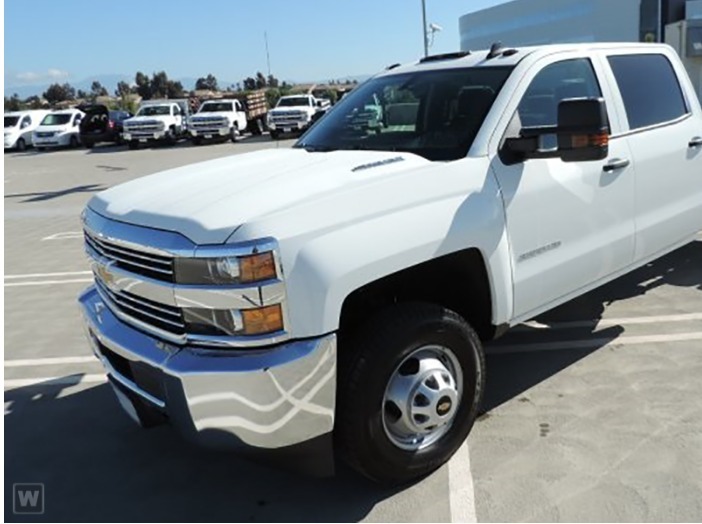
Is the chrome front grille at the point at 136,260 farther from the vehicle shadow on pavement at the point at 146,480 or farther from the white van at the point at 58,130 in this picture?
the white van at the point at 58,130

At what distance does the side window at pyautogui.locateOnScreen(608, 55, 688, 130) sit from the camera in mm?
4150

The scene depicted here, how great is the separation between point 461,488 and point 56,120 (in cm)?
3460

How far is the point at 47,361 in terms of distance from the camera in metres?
4.87

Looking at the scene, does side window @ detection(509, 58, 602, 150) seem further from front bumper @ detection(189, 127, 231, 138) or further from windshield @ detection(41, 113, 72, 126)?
windshield @ detection(41, 113, 72, 126)

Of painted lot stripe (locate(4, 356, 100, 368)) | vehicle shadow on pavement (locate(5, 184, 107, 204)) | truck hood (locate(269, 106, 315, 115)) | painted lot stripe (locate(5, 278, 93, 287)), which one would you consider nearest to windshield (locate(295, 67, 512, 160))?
painted lot stripe (locate(4, 356, 100, 368))

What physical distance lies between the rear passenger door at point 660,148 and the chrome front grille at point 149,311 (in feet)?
9.35

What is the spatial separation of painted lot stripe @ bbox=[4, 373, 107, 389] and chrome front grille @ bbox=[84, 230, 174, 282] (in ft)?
5.21

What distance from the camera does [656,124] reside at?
14.2ft

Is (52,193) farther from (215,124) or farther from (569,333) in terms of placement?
(569,333)

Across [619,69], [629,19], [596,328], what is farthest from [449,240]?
[629,19]

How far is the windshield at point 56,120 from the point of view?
108 ft

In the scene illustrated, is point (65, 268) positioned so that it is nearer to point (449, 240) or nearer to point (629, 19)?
point (449, 240)

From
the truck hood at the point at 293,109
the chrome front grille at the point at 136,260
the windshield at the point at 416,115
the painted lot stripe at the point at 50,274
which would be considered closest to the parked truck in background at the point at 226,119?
Answer: the truck hood at the point at 293,109

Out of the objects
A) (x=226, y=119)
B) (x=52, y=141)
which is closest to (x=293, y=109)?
(x=226, y=119)
